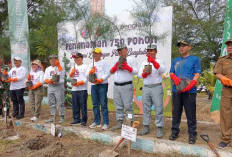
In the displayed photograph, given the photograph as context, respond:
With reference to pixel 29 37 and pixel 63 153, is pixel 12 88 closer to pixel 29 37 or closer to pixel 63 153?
pixel 29 37

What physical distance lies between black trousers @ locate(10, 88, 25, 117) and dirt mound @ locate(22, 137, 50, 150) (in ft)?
7.19

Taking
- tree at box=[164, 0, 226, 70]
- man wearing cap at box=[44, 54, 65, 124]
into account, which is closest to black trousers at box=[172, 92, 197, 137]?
man wearing cap at box=[44, 54, 65, 124]

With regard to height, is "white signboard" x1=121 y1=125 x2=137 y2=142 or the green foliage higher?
the green foliage

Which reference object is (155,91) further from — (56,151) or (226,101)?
(56,151)

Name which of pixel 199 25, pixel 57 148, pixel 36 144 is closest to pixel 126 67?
pixel 57 148

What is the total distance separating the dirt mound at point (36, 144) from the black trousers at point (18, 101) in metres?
2.19

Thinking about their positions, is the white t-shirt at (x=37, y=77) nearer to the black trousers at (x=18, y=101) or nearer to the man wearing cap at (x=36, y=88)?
the man wearing cap at (x=36, y=88)

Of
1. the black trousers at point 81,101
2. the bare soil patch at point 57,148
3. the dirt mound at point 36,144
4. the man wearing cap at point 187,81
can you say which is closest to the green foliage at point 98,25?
the black trousers at point 81,101

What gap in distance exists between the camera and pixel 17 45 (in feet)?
27.9

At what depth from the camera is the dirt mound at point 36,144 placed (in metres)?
4.20

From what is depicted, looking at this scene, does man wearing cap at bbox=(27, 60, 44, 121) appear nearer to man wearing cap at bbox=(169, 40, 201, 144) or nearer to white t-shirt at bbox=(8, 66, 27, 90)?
white t-shirt at bbox=(8, 66, 27, 90)

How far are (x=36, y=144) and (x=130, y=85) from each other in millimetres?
2230

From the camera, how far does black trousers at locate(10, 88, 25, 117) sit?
6.21 m

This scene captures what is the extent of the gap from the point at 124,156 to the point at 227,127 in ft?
5.78
